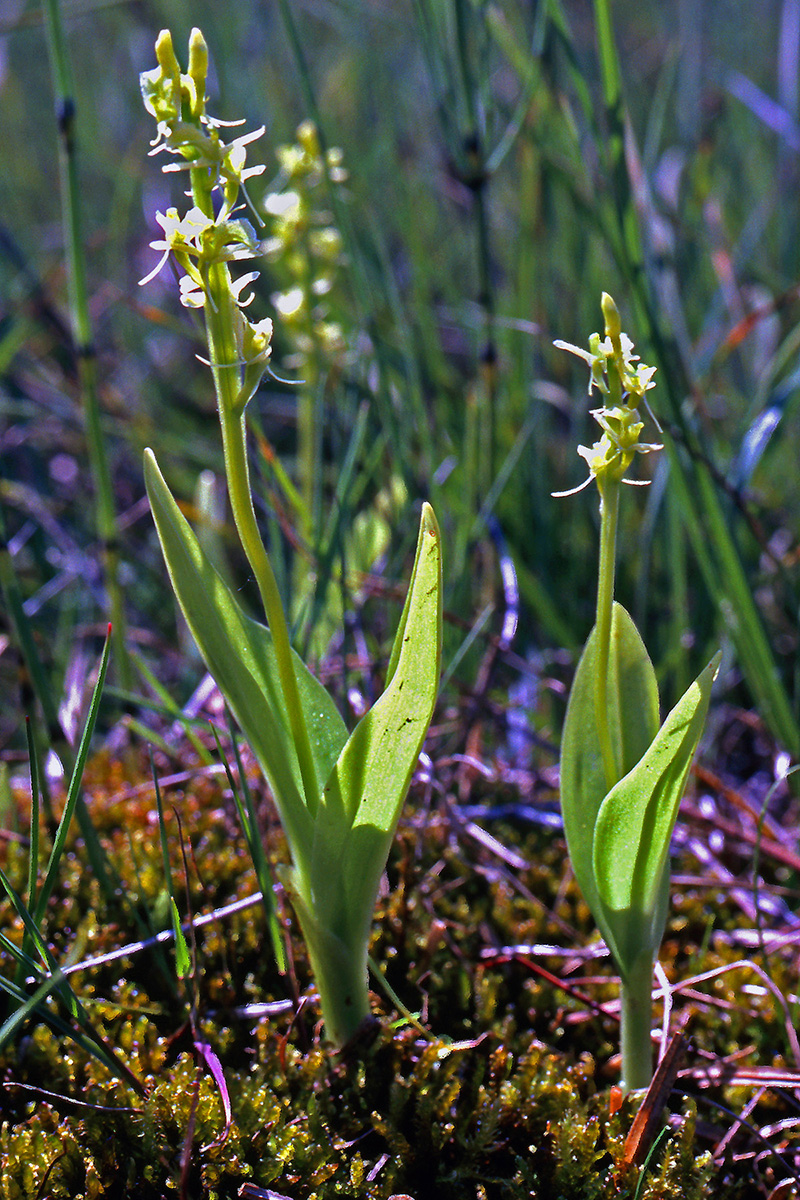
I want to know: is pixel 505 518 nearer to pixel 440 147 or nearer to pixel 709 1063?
pixel 709 1063

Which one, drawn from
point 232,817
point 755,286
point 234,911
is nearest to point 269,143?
point 755,286

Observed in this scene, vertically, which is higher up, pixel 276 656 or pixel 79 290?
pixel 79 290

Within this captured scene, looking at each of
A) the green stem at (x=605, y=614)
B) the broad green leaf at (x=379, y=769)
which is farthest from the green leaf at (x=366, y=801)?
the green stem at (x=605, y=614)

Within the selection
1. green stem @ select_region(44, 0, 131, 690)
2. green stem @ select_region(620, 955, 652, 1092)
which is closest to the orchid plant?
green stem @ select_region(620, 955, 652, 1092)

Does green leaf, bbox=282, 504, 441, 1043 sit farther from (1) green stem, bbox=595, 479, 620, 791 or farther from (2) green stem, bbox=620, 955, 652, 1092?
(2) green stem, bbox=620, 955, 652, 1092

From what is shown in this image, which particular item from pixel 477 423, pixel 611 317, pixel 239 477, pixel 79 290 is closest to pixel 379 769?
pixel 239 477

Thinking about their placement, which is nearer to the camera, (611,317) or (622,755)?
(611,317)

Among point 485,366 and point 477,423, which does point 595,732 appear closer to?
point 485,366

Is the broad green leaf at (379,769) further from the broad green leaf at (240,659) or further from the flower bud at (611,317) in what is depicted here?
the flower bud at (611,317)
